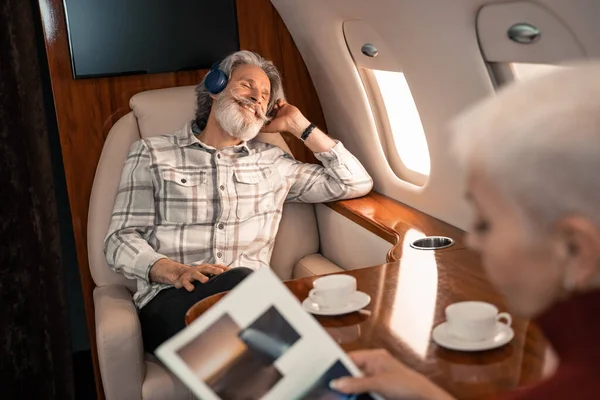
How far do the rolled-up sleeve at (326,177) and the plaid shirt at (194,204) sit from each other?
0.03 meters

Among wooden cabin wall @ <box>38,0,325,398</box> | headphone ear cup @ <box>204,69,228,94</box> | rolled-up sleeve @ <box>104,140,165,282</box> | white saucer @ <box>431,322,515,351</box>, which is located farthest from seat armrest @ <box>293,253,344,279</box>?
white saucer @ <box>431,322,515,351</box>

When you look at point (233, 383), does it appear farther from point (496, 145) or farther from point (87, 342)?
point (87, 342)

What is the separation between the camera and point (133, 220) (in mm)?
2600

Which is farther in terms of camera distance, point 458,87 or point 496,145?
point 458,87

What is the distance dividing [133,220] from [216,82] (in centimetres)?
53

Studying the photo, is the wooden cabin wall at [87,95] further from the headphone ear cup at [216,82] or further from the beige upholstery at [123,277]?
the headphone ear cup at [216,82]

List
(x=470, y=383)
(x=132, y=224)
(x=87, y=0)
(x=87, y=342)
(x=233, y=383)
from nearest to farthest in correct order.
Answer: (x=233, y=383) → (x=470, y=383) → (x=132, y=224) → (x=87, y=0) → (x=87, y=342)

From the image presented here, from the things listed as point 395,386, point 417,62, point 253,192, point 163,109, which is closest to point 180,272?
point 253,192

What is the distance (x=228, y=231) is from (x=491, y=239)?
1.70 metres

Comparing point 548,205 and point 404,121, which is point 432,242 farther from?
point 548,205

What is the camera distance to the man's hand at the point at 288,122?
2857mm

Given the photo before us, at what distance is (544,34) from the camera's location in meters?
1.73

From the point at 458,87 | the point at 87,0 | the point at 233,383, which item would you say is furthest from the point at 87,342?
the point at 233,383

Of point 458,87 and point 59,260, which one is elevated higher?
point 458,87
